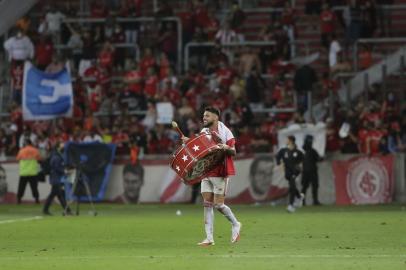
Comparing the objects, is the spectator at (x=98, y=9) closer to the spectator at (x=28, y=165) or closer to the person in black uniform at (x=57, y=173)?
the spectator at (x=28, y=165)

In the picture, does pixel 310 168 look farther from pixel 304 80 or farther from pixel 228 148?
pixel 228 148

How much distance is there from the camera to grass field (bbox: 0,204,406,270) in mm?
16328

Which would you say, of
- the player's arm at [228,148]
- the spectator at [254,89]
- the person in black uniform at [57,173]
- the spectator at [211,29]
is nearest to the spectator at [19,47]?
the spectator at [211,29]

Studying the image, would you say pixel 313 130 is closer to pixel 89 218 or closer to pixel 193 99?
pixel 193 99

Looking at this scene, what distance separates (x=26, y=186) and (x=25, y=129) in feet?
6.14

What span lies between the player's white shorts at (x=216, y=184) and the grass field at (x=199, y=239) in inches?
34.9

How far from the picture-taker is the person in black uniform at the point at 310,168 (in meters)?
35.7

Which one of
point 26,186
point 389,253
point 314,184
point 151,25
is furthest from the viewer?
point 151,25

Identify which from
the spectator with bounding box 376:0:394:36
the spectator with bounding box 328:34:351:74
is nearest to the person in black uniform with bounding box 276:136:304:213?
the spectator with bounding box 328:34:351:74

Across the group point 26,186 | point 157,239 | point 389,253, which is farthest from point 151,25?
point 389,253

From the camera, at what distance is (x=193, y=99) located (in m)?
39.8

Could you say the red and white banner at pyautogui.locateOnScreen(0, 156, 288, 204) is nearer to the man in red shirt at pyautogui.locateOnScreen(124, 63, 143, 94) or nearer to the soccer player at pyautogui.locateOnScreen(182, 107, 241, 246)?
the man in red shirt at pyautogui.locateOnScreen(124, 63, 143, 94)

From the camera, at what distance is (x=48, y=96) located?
3984 centimetres

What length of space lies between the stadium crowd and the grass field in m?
5.60
